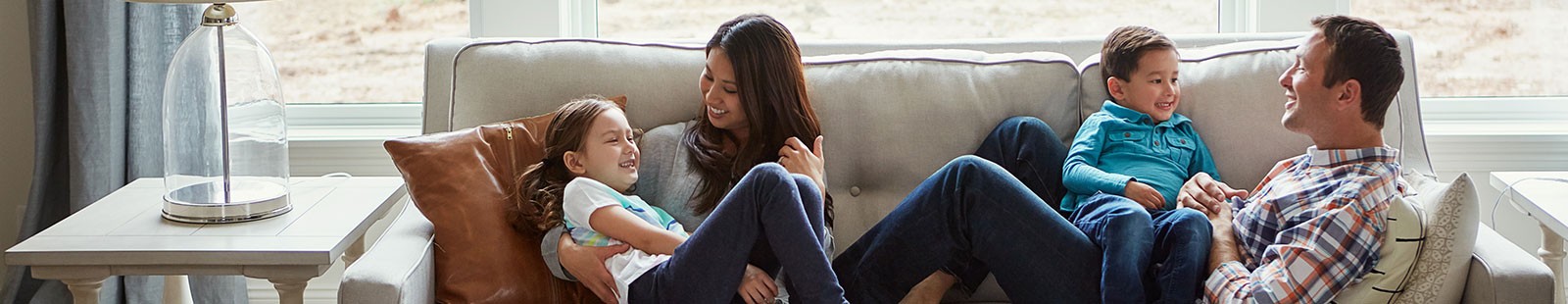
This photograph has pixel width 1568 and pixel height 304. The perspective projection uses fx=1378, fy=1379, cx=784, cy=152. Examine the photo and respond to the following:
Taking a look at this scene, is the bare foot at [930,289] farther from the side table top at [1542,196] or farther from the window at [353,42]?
the window at [353,42]

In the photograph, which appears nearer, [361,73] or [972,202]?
[972,202]

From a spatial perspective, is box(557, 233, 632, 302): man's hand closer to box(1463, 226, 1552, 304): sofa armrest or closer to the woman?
the woman

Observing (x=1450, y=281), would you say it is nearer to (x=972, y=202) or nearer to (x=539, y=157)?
(x=972, y=202)

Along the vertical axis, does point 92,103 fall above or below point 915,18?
below

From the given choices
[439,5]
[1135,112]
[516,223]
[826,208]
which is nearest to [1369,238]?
[1135,112]

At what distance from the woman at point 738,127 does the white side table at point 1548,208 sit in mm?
1141

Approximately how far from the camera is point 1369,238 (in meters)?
1.88

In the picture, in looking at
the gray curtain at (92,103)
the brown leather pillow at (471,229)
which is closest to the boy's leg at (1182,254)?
the brown leather pillow at (471,229)

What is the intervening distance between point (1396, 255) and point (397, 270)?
1384 millimetres

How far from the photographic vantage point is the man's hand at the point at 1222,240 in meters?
2.08

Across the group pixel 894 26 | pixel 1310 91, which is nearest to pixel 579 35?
pixel 894 26

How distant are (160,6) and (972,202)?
5.59 feet

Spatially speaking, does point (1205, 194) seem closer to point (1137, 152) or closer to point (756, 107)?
point (1137, 152)

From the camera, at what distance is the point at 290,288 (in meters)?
2.13
